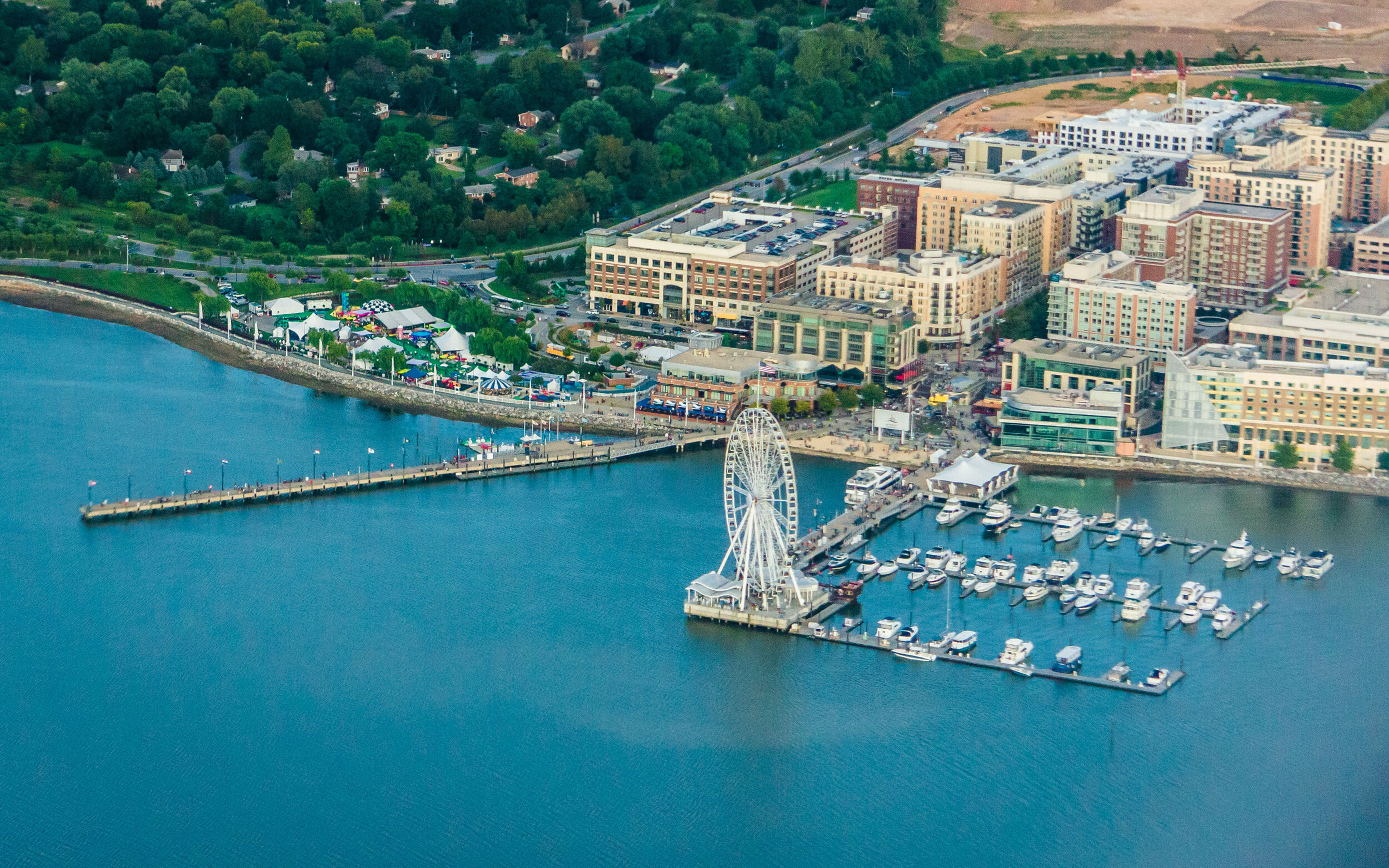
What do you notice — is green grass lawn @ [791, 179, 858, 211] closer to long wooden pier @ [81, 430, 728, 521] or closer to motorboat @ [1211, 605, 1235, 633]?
long wooden pier @ [81, 430, 728, 521]

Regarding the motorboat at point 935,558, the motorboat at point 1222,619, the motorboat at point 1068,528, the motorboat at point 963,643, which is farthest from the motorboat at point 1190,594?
the motorboat at point 935,558

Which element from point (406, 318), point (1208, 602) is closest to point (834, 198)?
point (406, 318)

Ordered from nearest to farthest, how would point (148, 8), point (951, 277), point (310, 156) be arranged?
point (951, 277), point (310, 156), point (148, 8)

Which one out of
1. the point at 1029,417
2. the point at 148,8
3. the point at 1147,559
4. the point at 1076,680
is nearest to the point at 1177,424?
the point at 1029,417

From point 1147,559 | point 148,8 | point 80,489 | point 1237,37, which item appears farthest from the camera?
point 1237,37

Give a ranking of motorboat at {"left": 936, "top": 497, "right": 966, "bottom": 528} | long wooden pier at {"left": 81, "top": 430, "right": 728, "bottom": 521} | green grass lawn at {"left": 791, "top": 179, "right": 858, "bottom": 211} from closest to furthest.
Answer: motorboat at {"left": 936, "top": 497, "right": 966, "bottom": 528}
long wooden pier at {"left": 81, "top": 430, "right": 728, "bottom": 521}
green grass lawn at {"left": 791, "top": 179, "right": 858, "bottom": 211}

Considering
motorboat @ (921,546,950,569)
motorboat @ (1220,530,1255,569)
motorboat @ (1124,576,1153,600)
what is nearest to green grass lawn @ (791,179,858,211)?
motorboat @ (921,546,950,569)

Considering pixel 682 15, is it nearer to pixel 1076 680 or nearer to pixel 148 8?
pixel 148 8
